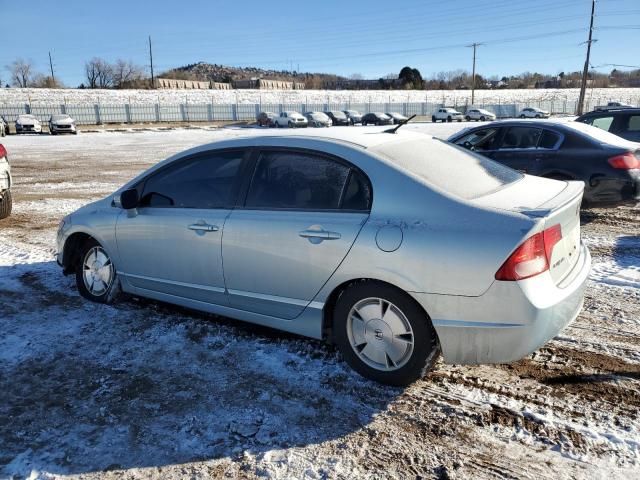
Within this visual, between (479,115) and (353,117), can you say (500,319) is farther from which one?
(479,115)

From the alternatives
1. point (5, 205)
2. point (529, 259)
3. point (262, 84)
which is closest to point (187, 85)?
point (262, 84)

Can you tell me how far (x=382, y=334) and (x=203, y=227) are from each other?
157 cm

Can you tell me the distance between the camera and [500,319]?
2.80 metres

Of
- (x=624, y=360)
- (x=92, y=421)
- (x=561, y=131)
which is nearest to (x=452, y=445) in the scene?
(x=624, y=360)

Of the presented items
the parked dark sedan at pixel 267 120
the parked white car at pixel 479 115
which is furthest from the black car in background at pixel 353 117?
the parked white car at pixel 479 115

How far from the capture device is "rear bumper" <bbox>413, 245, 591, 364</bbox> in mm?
2764

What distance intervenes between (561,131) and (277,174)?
555 cm

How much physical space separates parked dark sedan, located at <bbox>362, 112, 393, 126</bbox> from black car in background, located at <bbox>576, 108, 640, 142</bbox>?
39255 millimetres

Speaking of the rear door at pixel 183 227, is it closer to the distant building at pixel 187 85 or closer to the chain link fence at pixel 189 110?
the chain link fence at pixel 189 110

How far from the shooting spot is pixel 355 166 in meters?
3.31

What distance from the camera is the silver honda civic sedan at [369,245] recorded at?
283 cm

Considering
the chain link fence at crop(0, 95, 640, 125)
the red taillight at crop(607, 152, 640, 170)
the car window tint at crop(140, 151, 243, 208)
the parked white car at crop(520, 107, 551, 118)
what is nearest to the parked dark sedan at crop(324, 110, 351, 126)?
the chain link fence at crop(0, 95, 640, 125)

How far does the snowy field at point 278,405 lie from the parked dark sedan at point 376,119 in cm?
4604

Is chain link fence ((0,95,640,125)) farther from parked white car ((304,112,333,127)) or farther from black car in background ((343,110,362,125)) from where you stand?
parked white car ((304,112,333,127))
